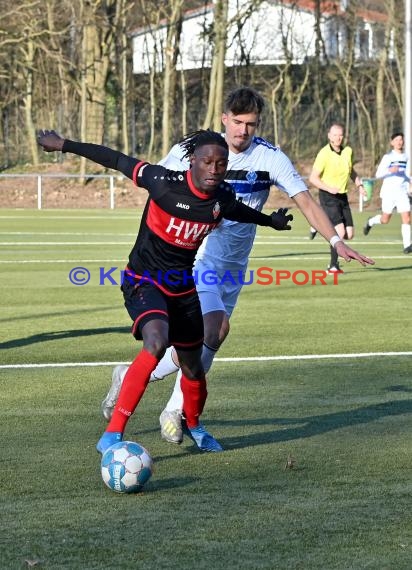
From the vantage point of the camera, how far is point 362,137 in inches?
2146

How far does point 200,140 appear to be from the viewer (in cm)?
691

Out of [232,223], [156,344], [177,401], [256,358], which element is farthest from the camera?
[256,358]

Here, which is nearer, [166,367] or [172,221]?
[172,221]

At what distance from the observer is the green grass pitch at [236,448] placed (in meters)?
5.15

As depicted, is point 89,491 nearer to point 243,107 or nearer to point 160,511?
point 160,511

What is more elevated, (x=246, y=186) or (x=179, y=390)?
(x=246, y=186)

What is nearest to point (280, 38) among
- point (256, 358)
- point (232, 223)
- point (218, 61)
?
point (218, 61)

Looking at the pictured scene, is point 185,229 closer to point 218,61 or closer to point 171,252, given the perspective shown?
point 171,252

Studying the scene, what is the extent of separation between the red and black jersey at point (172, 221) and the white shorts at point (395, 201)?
1639 cm

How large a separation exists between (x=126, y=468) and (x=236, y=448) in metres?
1.29

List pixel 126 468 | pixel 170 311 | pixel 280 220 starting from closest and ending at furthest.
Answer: pixel 126 468 → pixel 170 311 → pixel 280 220

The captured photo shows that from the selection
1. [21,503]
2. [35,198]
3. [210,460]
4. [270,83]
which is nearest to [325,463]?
[210,460]

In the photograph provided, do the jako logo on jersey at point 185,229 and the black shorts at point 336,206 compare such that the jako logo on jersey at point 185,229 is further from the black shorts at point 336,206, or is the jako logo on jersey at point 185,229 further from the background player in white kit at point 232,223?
the black shorts at point 336,206

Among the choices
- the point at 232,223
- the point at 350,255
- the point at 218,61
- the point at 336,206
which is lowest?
the point at 336,206
